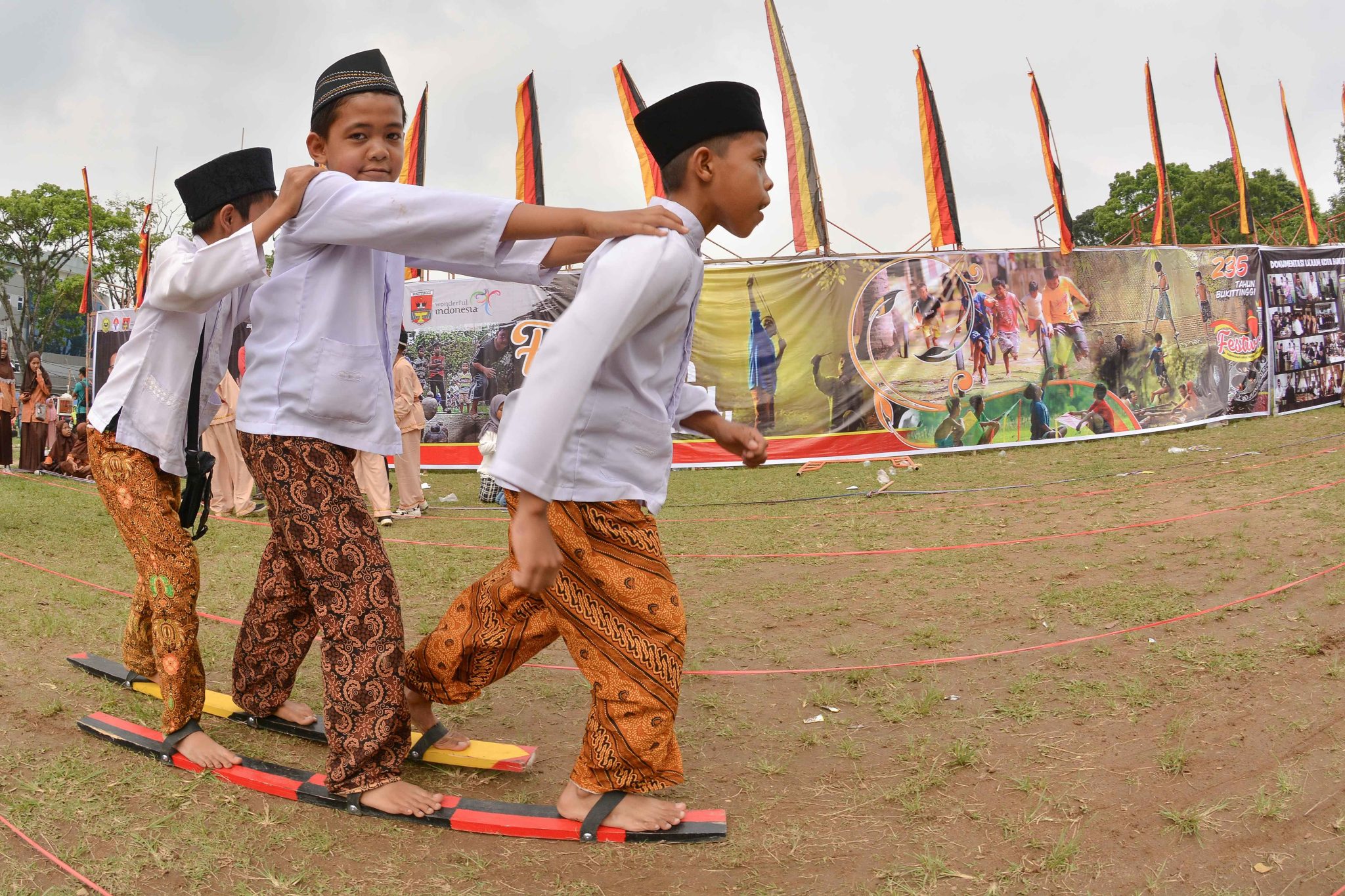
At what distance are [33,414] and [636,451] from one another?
1414cm

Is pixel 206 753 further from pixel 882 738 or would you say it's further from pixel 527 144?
pixel 527 144

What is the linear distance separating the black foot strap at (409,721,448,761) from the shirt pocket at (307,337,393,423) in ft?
3.28

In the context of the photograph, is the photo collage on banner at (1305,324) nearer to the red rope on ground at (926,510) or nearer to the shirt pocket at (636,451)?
the red rope on ground at (926,510)

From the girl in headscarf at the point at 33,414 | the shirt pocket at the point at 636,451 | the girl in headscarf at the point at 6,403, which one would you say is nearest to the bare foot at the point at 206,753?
the shirt pocket at the point at 636,451

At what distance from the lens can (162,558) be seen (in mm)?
2865

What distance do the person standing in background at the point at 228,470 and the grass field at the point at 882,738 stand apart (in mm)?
2682

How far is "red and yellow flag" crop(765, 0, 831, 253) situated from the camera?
44.9 feet

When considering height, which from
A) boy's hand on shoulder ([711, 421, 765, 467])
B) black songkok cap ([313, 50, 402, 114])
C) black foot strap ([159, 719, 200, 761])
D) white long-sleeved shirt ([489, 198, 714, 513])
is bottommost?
black foot strap ([159, 719, 200, 761])

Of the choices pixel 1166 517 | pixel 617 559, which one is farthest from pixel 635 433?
pixel 1166 517

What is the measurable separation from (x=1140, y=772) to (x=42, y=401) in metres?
15.1

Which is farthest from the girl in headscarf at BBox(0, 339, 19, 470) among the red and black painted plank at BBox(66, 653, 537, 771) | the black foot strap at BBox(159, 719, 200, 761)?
the black foot strap at BBox(159, 719, 200, 761)

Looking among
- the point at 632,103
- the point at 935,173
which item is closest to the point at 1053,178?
the point at 935,173

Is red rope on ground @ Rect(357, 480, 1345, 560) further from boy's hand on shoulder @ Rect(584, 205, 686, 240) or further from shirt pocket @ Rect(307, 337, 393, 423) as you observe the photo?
boy's hand on shoulder @ Rect(584, 205, 686, 240)

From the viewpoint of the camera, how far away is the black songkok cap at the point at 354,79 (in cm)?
249
